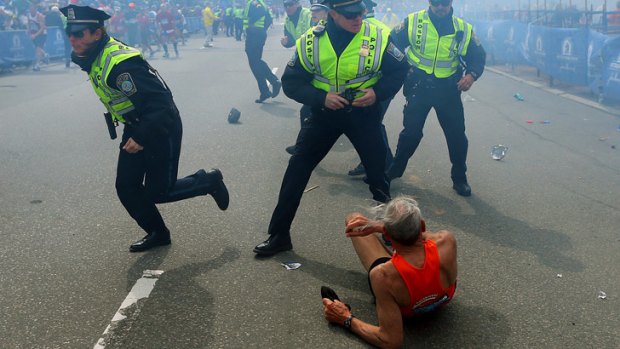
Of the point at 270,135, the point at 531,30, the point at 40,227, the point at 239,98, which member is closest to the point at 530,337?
the point at 40,227

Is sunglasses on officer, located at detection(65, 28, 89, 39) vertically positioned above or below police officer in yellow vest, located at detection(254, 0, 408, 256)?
above

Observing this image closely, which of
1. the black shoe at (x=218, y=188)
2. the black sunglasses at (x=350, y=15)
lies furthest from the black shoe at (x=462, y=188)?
the black sunglasses at (x=350, y=15)

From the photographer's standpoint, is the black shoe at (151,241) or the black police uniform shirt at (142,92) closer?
the black police uniform shirt at (142,92)

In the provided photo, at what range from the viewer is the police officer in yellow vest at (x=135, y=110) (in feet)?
14.8

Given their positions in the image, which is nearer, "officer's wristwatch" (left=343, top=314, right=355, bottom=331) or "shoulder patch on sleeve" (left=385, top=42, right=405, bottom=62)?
"officer's wristwatch" (left=343, top=314, right=355, bottom=331)

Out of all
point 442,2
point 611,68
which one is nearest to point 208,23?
point 611,68

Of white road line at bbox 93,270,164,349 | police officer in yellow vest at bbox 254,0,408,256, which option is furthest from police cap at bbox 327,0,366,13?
white road line at bbox 93,270,164,349

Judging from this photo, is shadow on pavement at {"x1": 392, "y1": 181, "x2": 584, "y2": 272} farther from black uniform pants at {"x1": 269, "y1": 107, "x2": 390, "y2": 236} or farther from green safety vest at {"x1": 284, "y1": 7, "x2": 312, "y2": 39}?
green safety vest at {"x1": 284, "y1": 7, "x2": 312, "y2": 39}

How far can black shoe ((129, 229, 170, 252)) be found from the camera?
506cm

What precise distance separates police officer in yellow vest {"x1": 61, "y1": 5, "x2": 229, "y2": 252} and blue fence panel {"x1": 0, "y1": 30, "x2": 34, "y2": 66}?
15.3 meters

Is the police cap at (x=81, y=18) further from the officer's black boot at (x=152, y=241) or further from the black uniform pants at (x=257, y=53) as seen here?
the black uniform pants at (x=257, y=53)

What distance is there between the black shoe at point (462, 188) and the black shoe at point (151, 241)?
3.06 metres

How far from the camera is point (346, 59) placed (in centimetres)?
470

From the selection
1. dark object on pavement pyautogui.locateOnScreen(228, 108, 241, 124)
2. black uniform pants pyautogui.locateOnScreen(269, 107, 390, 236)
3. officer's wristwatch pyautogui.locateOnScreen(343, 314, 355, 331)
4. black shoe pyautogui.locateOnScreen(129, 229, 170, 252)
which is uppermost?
black uniform pants pyautogui.locateOnScreen(269, 107, 390, 236)
